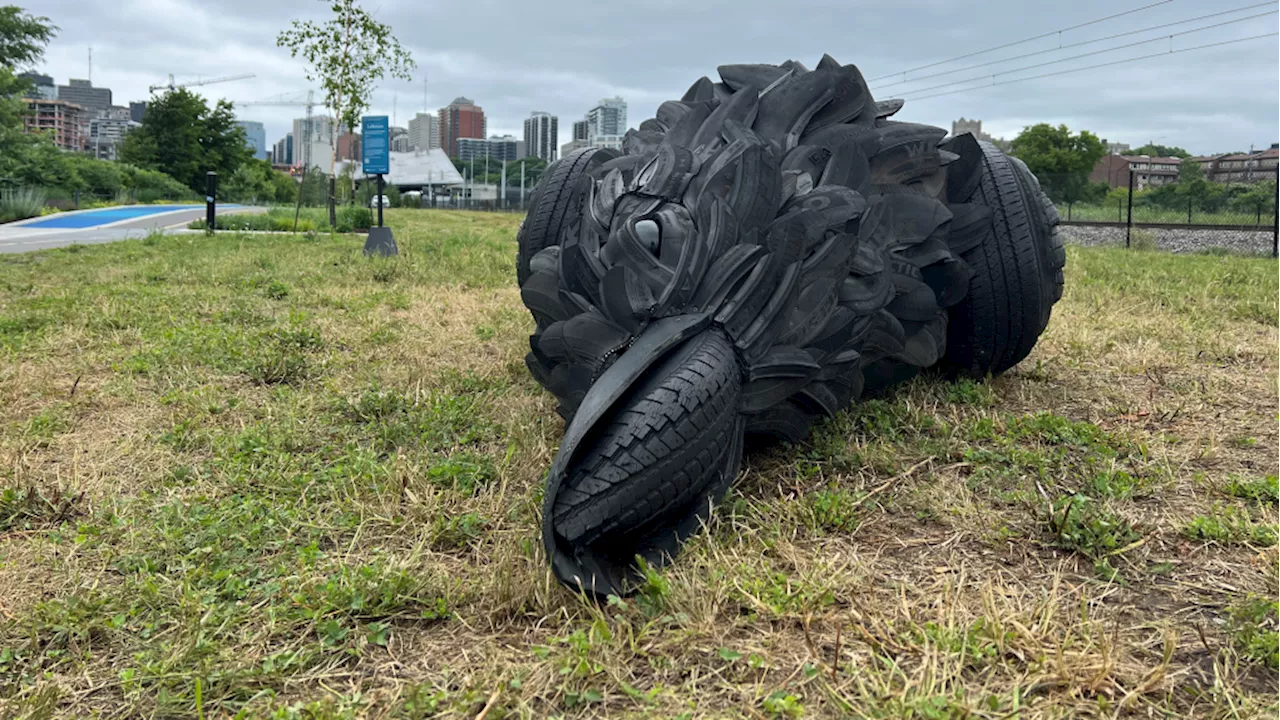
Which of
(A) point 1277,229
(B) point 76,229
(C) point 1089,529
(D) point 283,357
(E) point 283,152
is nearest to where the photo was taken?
(C) point 1089,529

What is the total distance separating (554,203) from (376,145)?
35.0 ft

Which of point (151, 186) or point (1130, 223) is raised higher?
point (151, 186)

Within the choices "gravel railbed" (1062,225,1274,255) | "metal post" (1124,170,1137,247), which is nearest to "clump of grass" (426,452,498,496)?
"gravel railbed" (1062,225,1274,255)

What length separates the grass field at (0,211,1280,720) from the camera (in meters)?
1.60

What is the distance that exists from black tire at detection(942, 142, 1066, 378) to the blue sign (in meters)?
11.1

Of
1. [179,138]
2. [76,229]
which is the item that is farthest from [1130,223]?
[179,138]

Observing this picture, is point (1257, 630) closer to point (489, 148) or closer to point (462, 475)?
point (462, 475)

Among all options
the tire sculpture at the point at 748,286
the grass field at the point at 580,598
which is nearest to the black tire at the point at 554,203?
the tire sculpture at the point at 748,286

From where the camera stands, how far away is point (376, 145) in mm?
13453

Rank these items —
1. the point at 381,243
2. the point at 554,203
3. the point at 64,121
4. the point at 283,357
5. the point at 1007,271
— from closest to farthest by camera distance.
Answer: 1. the point at 1007,271
2. the point at 554,203
3. the point at 283,357
4. the point at 381,243
5. the point at 64,121

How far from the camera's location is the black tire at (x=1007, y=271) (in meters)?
3.31

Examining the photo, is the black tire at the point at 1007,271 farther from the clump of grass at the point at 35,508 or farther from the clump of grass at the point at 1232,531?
the clump of grass at the point at 35,508

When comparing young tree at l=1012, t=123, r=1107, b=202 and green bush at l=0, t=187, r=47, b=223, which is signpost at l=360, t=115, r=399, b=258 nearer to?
green bush at l=0, t=187, r=47, b=223

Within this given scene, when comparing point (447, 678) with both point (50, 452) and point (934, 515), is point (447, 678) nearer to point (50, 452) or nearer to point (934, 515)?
point (934, 515)
